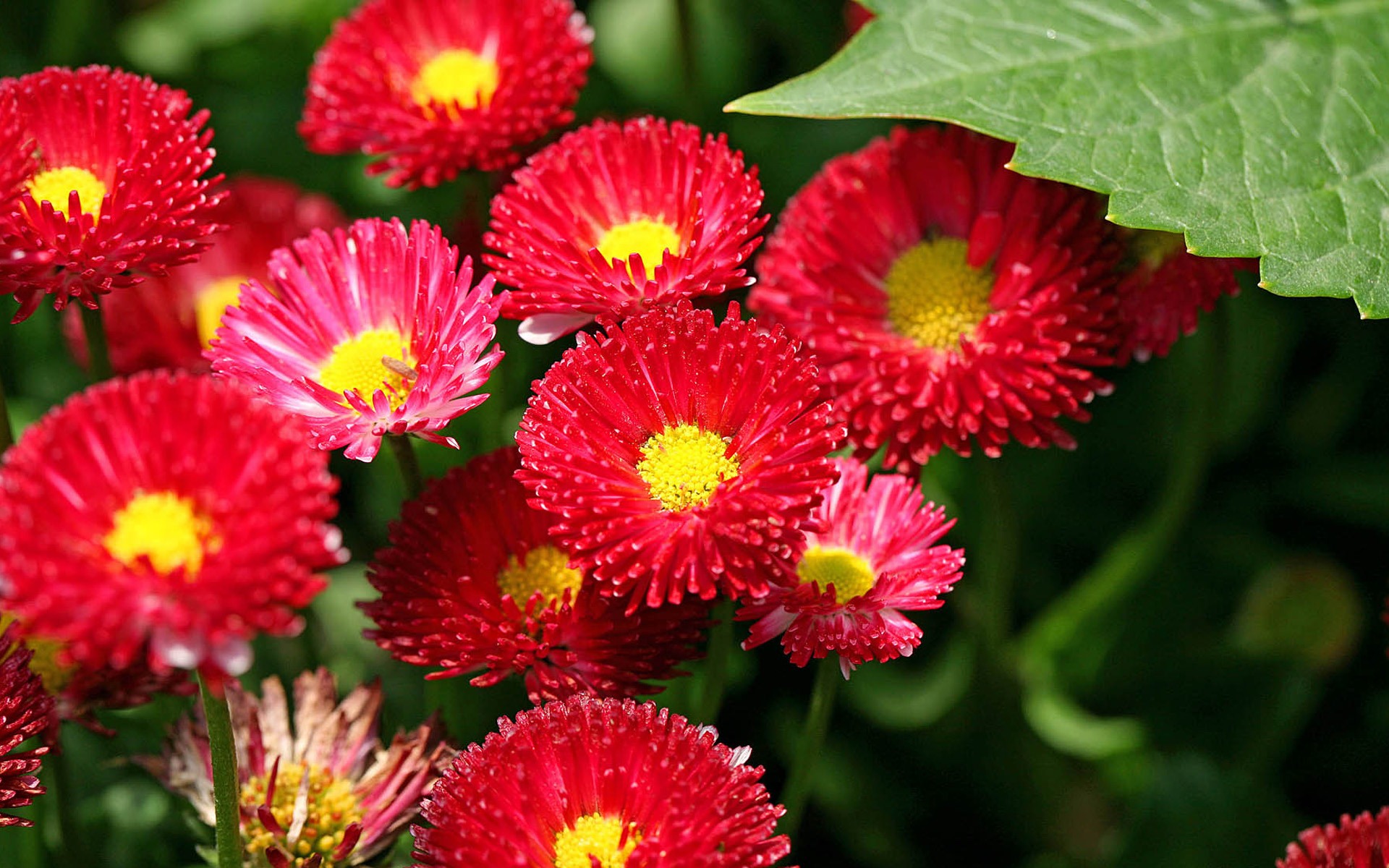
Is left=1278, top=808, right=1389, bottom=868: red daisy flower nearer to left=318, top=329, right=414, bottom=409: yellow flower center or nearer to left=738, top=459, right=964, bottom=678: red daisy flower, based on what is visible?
left=738, top=459, right=964, bottom=678: red daisy flower

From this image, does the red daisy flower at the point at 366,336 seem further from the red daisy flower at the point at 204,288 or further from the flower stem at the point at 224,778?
the red daisy flower at the point at 204,288

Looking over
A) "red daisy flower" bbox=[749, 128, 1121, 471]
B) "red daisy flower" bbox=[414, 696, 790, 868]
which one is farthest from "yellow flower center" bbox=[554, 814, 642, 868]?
"red daisy flower" bbox=[749, 128, 1121, 471]

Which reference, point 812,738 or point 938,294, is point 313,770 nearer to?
point 812,738

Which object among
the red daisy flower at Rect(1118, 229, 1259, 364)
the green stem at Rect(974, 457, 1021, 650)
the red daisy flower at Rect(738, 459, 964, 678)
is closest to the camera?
the red daisy flower at Rect(738, 459, 964, 678)

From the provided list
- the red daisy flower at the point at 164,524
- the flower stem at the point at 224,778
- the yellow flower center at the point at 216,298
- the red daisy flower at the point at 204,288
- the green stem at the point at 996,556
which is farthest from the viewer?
the yellow flower center at the point at 216,298

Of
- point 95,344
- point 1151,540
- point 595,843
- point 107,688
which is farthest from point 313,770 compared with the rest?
point 1151,540

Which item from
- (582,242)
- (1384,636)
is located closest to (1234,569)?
(1384,636)

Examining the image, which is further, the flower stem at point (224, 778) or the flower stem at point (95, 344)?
the flower stem at point (95, 344)

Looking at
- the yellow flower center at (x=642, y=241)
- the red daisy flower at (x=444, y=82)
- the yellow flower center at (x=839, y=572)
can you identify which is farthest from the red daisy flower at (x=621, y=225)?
the yellow flower center at (x=839, y=572)
